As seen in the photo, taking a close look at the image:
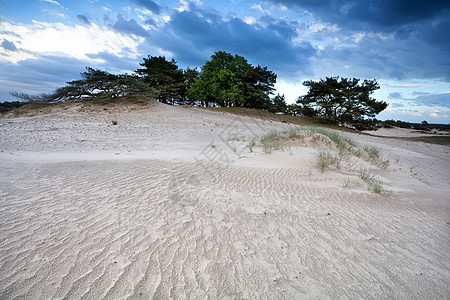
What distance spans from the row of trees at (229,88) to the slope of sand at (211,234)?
14003mm

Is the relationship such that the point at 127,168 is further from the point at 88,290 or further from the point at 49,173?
the point at 88,290

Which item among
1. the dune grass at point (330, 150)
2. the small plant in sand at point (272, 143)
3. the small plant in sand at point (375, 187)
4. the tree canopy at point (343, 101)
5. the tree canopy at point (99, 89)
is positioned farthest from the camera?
the tree canopy at point (343, 101)

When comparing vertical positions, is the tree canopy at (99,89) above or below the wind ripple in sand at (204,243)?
above

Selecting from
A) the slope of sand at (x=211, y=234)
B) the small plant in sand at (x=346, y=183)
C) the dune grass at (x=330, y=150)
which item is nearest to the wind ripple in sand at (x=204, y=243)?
the slope of sand at (x=211, y=234)

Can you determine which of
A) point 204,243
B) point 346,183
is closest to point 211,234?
point 204,243

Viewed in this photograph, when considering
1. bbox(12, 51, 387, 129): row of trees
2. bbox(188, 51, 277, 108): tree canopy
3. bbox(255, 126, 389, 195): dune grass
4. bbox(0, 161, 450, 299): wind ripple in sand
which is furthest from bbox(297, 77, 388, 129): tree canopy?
bbox(0, 161, 450, 299): wind ripple in sand

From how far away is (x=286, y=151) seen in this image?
716 centimetres

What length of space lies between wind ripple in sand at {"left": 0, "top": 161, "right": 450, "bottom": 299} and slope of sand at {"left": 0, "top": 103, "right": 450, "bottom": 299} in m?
0.01

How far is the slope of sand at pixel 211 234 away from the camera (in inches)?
69.4

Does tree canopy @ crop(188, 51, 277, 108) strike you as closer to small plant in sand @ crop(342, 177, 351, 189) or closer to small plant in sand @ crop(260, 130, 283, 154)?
small plant in sand @ crop(260, 130, 283, 154)

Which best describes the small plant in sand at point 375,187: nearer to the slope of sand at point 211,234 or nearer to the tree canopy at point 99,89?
the slope of sand at point 211,234

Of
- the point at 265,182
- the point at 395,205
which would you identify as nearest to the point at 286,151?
the point at 265,182

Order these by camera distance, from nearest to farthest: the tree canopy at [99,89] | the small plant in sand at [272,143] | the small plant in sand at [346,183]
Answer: the small plant in sand at [346,183], the small plant in sand at [272,143], the tree canopy at [99,89]

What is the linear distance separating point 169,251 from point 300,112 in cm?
2688
